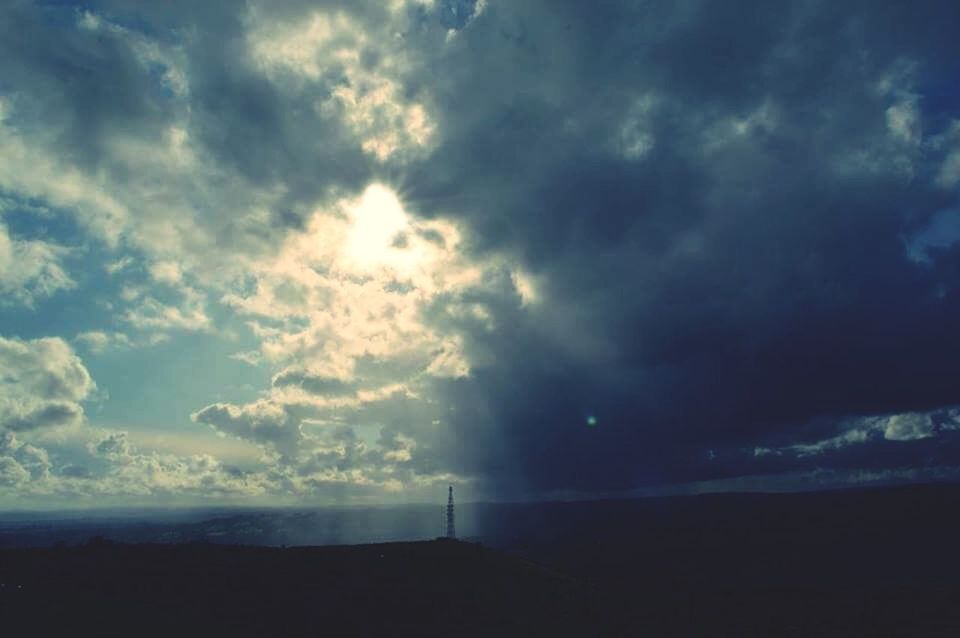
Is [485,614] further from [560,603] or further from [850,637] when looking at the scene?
[850,637]

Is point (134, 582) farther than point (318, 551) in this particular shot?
No

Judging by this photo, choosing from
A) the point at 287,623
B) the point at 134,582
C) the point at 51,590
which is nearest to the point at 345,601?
Result: the point at 287,623

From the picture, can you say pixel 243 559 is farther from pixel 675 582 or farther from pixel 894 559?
pixel 894 559

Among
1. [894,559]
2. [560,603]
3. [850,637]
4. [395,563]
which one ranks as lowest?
[894,559]

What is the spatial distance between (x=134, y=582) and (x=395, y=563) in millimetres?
27651

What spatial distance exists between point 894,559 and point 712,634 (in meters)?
200

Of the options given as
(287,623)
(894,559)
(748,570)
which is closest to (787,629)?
(287,623)

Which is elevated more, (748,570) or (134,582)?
(134,582)

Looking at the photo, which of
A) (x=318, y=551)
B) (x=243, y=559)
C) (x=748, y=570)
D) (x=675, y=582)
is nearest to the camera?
(x=243, y=559)

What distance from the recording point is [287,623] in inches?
1876

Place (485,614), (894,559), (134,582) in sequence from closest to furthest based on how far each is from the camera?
(485,614) < (134,582) < (894,559)

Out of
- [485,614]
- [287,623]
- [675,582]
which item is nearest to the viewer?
[287,623]

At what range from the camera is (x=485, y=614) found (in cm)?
5300

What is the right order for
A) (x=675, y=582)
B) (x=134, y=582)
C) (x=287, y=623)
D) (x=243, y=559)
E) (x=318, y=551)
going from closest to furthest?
1. (x=287, y=623)
2. (x=134, y=582)
3. (x=243, y=559)
4. (x=318, y=551)
5. (x=675, y=582)
